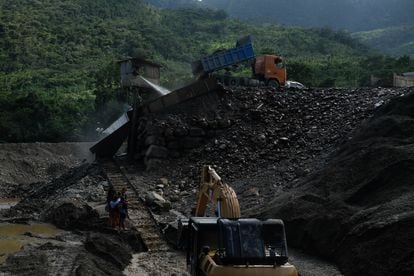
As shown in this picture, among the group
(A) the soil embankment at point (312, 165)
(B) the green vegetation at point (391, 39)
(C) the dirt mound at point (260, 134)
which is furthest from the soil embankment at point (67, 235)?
(B) the green vegetation at point (391, 39)

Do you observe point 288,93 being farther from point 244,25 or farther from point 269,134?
point 244,25

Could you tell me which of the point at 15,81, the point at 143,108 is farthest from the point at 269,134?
the point at 15,81

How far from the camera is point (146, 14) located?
395 ft

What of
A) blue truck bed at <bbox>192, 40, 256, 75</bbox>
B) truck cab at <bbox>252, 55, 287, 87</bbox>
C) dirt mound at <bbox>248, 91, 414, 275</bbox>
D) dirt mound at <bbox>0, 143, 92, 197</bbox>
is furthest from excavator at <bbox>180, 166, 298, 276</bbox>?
dirt mound at <bbox>0, 143, 92, 197</bbox>

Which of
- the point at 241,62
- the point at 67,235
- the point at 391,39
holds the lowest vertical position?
the point at 67,235

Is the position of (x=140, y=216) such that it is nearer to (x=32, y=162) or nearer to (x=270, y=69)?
(x=270, y=69)

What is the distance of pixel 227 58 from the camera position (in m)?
26.3

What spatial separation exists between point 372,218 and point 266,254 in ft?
13.7

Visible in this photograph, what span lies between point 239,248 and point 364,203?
19.4 ft

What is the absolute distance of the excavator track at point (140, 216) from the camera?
46.6ft

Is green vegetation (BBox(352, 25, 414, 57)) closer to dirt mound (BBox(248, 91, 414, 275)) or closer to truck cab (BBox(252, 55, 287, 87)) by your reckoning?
truck cab (BBox(252, 55, 287, 87))

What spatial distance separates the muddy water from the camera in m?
14.0

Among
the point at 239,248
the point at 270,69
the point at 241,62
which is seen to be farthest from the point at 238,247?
the point at 270,69

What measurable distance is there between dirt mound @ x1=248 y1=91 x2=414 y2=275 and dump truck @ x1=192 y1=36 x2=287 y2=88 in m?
10.7
